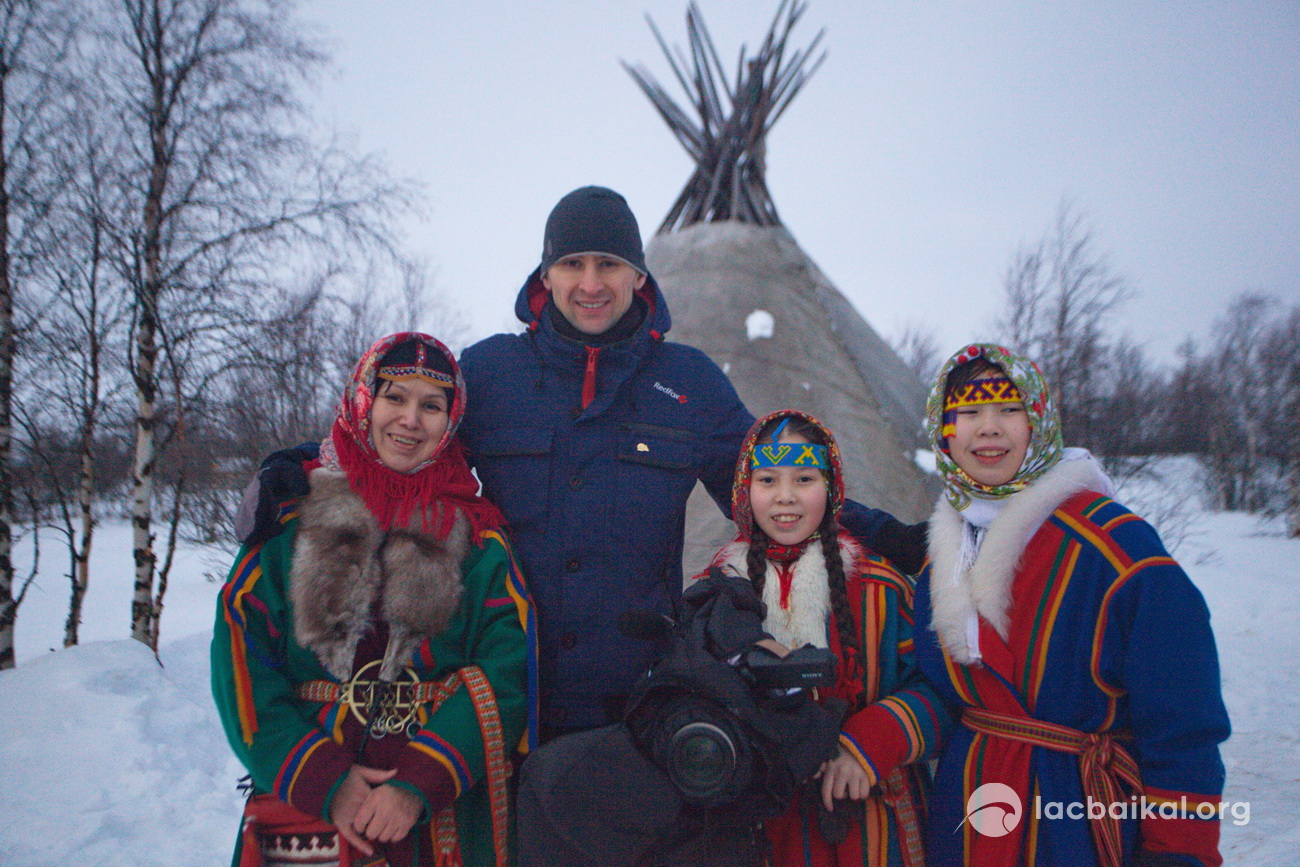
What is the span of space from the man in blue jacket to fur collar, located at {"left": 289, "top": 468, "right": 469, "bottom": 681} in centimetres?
27

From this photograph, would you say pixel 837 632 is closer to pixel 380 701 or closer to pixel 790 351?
pixel 380 701

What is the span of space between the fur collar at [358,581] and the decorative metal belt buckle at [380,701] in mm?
37

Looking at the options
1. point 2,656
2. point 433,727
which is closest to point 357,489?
point 433,727

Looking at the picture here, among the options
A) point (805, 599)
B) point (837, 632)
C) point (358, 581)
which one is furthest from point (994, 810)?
point (358, 581)

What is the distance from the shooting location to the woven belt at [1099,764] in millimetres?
1307

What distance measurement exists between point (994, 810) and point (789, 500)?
0.78 metres

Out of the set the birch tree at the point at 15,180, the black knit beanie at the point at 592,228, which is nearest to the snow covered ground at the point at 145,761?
the birch tree at the point at 15,180

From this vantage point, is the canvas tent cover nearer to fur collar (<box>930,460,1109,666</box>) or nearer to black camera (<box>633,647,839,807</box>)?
fur collar (<box>930,460,1109,666</box>)

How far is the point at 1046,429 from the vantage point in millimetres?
1496

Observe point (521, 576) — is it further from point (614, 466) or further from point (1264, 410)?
point (1264, 410)

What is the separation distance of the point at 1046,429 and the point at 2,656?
6042 mm

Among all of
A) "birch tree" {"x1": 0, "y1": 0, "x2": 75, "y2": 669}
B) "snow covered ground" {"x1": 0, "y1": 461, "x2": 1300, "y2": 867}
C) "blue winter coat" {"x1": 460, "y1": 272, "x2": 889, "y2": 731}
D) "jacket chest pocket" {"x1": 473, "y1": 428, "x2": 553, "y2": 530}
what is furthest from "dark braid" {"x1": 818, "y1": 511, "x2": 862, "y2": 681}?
"birch tree" {"x1": 0, "y1": 0, "x2": 75, "y2": 669}

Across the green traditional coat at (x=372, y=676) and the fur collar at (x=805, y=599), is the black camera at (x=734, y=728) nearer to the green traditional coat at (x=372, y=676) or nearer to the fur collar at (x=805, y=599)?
the fur collar at (x=805, y=599)
